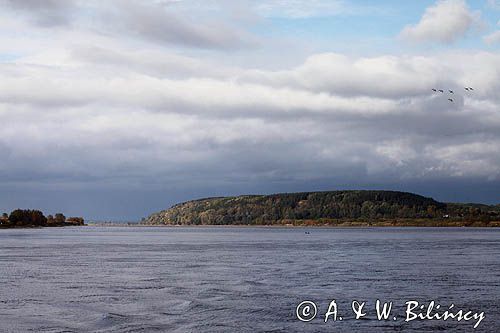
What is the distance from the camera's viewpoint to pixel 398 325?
117 ft

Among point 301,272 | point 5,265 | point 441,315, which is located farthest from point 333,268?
point 5,265

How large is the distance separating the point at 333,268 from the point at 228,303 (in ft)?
89.6

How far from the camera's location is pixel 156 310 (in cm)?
4041

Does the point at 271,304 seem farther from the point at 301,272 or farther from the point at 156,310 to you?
the point at 301,272

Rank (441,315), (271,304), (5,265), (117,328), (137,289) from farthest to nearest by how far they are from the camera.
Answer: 1. (5,265)
2. (137,289)
3. (271,304)
4. (441,315)
5. (117,328)

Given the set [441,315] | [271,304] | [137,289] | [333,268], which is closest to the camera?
[441,315]

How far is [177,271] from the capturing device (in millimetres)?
65625

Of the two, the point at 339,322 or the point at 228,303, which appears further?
the point at 228,303

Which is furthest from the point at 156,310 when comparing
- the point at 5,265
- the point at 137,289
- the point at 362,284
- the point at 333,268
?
the point at 5,265

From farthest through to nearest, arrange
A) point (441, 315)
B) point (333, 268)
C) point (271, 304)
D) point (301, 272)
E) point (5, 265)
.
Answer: point (5, 265) < point (333, 268) < point (301, 272) < point (271, 304) < point (441, 315)

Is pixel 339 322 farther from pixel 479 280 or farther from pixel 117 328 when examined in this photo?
pixel 479 280

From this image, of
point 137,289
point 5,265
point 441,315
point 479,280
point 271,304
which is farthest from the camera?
point 5,265

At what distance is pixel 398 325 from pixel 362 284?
58.4 ft

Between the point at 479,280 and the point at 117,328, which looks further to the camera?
the point at 479,280
